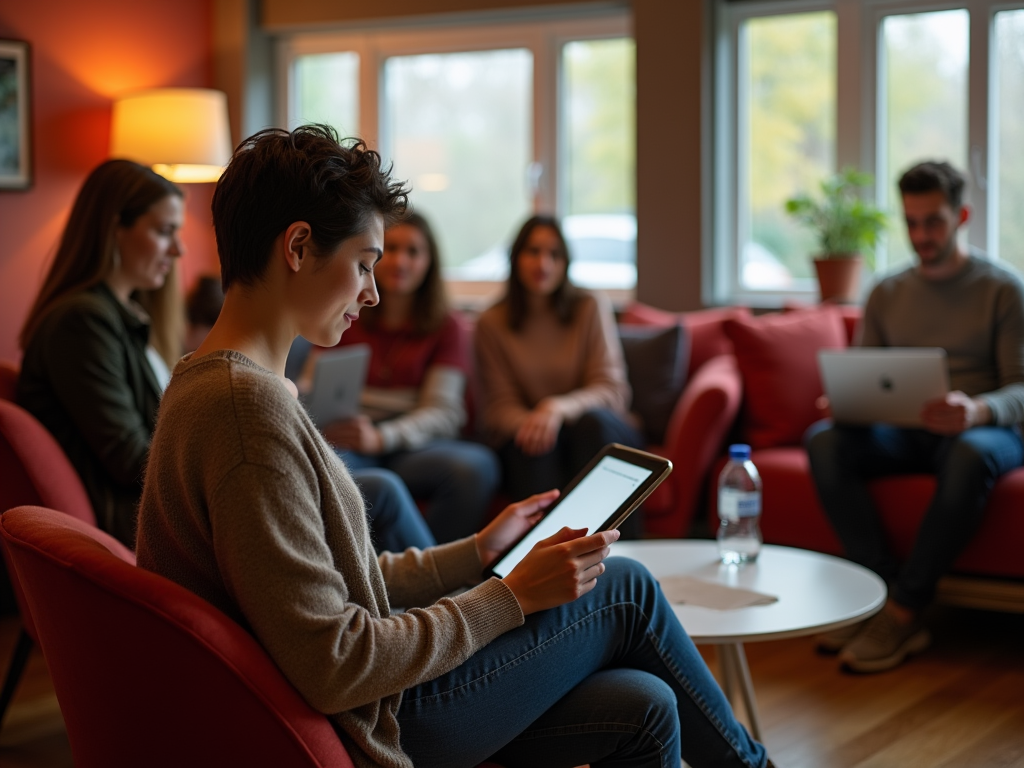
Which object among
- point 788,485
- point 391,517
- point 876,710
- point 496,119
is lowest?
point 876,710

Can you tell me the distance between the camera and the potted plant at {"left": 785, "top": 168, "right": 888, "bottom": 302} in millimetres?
4074

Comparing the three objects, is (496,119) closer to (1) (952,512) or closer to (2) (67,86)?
(2) (67,86)

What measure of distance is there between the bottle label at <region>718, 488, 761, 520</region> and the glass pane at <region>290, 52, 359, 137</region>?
11.4 feet

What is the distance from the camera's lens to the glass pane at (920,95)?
4.19 m

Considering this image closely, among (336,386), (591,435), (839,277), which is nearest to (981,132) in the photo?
(839,277)

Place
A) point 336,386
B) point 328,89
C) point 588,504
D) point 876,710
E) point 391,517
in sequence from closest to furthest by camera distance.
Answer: point 588,504 < point 391,517 < point 876,710 < point 336,386 < point 328,89

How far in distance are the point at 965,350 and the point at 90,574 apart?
9.15 feet

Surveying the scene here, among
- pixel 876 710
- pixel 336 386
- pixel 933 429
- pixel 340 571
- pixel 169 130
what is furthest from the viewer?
pixel 169 130

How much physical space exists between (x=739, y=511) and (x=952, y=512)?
0.83 meters

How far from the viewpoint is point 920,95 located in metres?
4.27

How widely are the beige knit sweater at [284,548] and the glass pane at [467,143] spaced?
397 centimetres

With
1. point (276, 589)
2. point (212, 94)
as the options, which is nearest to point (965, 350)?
point (276, 589)

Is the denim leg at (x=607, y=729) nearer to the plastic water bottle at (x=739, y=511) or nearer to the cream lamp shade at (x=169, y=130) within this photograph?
the plastic water bottle at (x=739, y=511)

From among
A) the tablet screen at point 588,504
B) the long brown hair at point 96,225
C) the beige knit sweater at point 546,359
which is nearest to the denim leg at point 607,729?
the tablet screen at point 588,504
